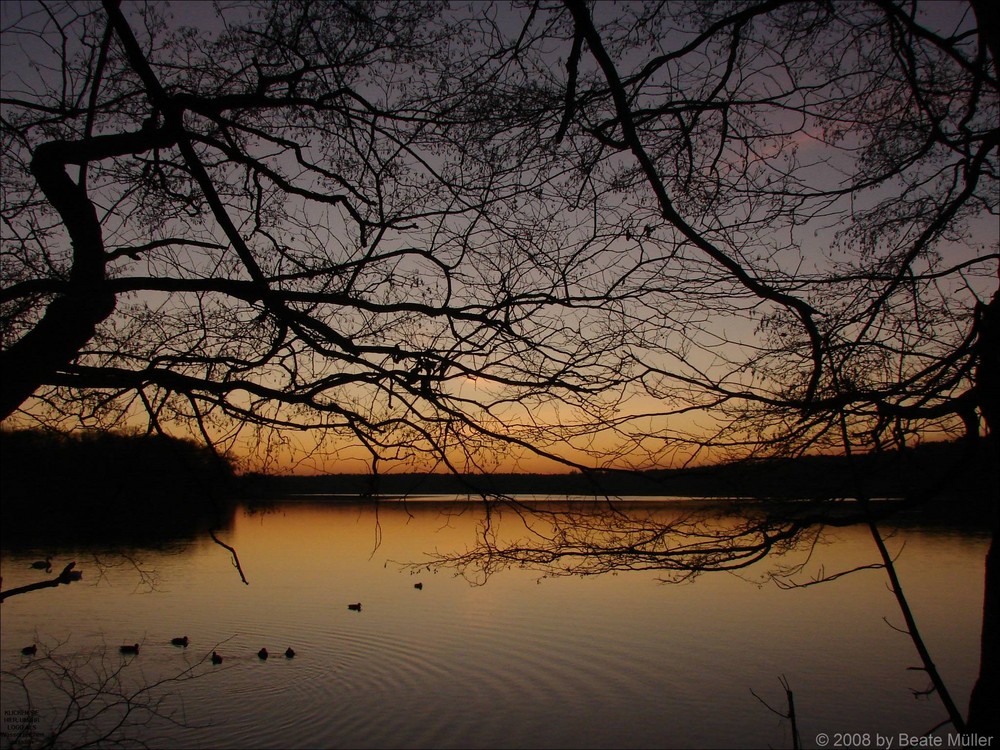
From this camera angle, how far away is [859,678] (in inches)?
412

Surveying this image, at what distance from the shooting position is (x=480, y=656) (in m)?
12.0

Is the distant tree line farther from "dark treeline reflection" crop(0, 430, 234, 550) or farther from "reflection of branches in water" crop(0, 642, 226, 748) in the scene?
"reflection of branches in water" crop(0, 642, 226, 748)

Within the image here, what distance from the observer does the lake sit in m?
8.85

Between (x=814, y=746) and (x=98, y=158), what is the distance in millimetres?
8574

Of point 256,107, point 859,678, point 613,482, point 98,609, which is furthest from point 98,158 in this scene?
point 98,609

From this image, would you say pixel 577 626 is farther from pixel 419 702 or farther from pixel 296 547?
pixel 296 547

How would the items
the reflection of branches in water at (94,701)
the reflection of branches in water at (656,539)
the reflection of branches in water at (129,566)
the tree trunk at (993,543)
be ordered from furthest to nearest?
1. the reflection of branches in water at (94,701)
2. the reflection of branches in water at (129,566)
3. the reflection of branches in water at (656,539)
4. the tree trunk at (993,543)

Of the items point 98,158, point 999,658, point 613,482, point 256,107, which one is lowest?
point 999,658

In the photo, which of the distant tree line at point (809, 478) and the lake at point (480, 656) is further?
the lake at point (480, 656)

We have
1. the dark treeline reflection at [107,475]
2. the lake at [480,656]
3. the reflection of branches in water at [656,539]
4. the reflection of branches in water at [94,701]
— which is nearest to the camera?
the reflection of branches in water at [656,539]

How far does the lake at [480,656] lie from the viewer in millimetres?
8852

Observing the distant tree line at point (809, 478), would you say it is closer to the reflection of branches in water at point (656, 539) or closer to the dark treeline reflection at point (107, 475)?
the reflection of branches in water at point (656, 539)

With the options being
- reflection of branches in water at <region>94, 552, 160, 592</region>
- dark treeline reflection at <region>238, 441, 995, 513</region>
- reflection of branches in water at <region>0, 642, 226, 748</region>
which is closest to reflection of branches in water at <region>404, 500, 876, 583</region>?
dark treeline reflection at <region>238, 441, 995, 513</region>

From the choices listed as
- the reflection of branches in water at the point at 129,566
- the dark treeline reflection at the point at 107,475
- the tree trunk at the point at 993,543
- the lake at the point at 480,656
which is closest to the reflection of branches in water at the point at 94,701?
the lake at the point at 480,656
